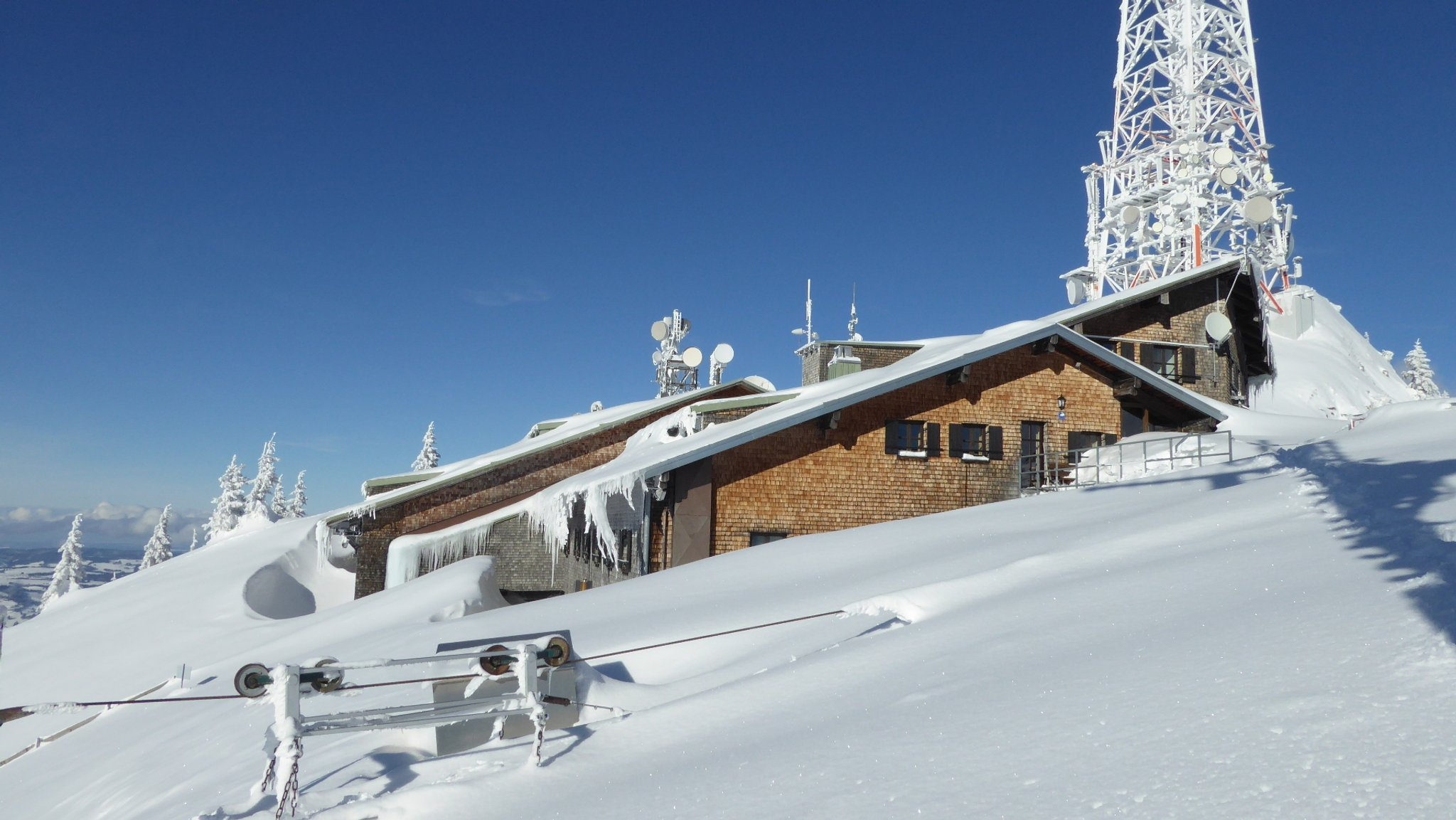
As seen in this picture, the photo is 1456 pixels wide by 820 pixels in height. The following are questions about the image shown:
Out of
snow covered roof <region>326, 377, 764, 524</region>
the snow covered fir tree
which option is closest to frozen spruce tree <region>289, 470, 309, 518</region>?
the snow covered fir tree

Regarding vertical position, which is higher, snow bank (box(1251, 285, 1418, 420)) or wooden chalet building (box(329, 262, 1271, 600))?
snow bank (box(1251, 285, 1418, 420))

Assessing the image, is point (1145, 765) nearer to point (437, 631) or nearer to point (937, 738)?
point (937, 738)

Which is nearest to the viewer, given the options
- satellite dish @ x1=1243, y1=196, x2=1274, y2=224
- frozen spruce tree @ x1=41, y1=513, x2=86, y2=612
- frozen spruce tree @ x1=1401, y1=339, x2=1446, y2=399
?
satellite dish @ x1=1243, y1=196, x2=1274, y2=224

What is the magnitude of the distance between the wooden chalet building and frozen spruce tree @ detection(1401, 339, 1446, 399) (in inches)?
2550

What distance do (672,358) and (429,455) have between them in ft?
94.4

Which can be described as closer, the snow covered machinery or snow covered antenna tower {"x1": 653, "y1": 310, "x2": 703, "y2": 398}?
the snow covered machinery

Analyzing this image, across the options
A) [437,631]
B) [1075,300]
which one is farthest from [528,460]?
[1075,300]

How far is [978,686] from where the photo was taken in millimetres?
4934

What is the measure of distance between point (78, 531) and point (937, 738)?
5201 cm

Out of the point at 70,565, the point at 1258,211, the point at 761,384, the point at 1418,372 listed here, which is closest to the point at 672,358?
the point at 761,384

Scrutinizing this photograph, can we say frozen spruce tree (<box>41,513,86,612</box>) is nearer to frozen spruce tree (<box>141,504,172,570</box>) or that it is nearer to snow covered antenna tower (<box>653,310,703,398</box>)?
frozen spruce tree (<box>141,504,172,570</box>)

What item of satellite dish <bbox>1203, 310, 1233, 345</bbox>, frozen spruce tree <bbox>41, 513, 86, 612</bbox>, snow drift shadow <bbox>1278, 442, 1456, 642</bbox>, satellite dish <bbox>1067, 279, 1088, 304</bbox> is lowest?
frozen spruce tree <bbox>41, 513, 86, 612</bbox>

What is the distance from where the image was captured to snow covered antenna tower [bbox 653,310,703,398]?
2931 cm

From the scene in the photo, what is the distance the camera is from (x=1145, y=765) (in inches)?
141
